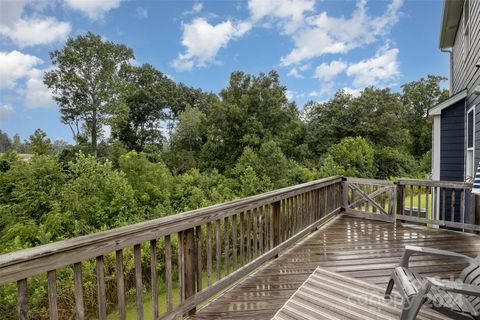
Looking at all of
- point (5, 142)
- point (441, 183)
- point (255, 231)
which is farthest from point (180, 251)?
point (5, 142)

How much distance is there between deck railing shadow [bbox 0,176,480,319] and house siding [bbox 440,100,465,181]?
438 millimetres

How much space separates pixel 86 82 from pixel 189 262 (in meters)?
20.6

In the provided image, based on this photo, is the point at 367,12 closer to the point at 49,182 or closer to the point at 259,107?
the point at 259,107

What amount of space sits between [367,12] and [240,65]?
10446 millimetres

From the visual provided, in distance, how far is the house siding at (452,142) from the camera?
19.5 ft

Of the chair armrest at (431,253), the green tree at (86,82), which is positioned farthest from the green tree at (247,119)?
the chair armrest at (431,253)

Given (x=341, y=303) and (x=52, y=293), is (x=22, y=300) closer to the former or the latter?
(x=52, y=293)

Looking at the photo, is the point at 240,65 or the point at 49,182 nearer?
the point at 49,182

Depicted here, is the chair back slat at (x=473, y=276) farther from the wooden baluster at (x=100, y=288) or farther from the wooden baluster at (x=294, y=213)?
the wooden baluster at (x=100, y=288)

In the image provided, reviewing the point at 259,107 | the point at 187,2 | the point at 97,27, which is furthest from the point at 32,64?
the point at 259,107

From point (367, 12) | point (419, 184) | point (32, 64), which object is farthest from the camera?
point (32, 64)

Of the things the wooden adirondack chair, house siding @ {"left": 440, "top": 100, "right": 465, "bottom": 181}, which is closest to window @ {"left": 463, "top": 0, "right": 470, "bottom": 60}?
house siding @ {"left": 440, "top": 100, "right": 465, "bottom": 181}

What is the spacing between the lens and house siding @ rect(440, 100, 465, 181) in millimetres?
5941

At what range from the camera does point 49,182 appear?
1009cm
